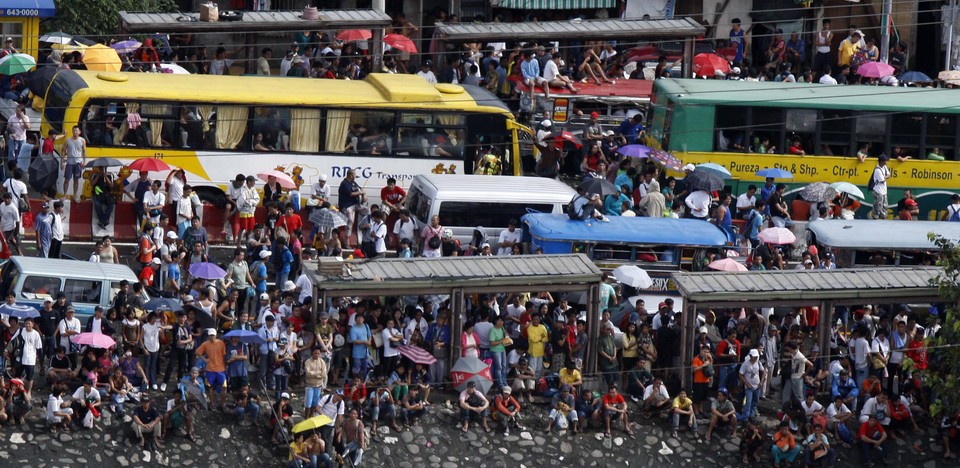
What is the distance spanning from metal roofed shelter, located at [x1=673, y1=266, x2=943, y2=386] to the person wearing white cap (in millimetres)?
869

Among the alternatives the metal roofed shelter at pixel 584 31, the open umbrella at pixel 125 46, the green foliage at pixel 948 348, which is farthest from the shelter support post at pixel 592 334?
the open umbrella at pixel 125 46

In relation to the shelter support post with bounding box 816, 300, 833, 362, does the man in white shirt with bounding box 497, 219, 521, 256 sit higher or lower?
higher

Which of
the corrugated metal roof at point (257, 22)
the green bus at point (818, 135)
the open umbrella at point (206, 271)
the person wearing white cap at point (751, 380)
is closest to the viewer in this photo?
the person wearing white cap at point (751, 380)

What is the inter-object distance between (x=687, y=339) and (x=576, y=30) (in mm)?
14603

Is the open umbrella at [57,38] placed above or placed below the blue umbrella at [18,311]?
above

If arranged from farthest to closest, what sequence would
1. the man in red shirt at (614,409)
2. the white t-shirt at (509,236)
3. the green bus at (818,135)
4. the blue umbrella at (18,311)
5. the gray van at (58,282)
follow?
the green bus at (818,135), the white t-shirt at (509,236), the man in red shirt at (614,409), the gray van at (58,282), the blue umbrella at (18,311)

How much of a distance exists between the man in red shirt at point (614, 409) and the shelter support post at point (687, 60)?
14808 millimetres

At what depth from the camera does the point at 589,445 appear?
31.7 meters

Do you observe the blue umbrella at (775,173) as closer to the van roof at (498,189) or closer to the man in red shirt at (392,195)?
the van roof at (498,189)

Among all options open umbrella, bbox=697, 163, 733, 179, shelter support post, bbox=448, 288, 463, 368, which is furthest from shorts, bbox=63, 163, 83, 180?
open umbrella, bbox=697, 163, 733, 179

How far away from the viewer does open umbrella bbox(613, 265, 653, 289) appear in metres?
33.6

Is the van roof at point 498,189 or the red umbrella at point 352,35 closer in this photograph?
the van roof at point 498,189

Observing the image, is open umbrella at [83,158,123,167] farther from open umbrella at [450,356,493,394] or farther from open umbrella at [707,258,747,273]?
open umbrella at [707,258,747,273]

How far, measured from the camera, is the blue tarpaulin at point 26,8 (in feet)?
146
